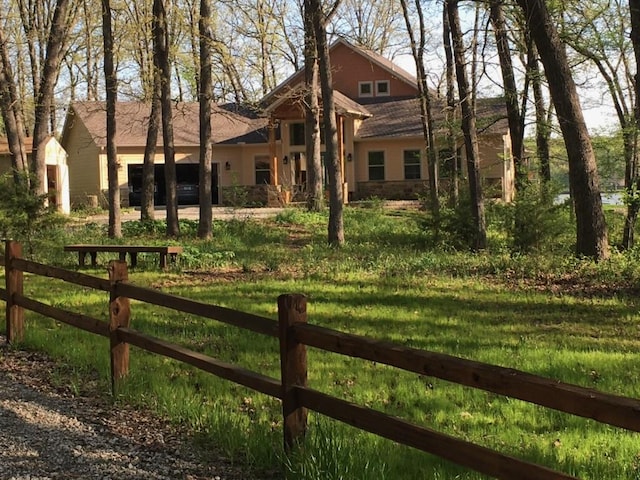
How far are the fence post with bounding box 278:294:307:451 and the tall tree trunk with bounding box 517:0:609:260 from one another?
948cm

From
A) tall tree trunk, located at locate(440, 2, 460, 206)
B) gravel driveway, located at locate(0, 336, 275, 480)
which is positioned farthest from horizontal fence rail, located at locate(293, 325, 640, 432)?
tall tree trunk, located at locate(440, 2, 460, 206)

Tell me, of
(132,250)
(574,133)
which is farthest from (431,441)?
(132,250)

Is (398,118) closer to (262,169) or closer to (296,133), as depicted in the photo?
(296,133)

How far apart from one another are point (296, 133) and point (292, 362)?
103 ft

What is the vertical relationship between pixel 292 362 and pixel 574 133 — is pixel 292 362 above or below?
below

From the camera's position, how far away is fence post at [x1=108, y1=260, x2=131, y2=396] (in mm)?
5555

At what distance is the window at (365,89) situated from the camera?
124 ft

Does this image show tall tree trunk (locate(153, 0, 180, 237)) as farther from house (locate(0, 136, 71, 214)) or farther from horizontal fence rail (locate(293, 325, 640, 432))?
horizontal fence rail (locate(293, 325, 640, 432))

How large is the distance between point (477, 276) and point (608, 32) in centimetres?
1128

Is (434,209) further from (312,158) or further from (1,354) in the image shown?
(312,158)

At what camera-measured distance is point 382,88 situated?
124ft

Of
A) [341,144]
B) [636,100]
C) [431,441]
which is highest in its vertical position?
[341,144]

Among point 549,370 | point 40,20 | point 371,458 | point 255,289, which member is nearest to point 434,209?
point 255,289

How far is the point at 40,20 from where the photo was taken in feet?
97.1
